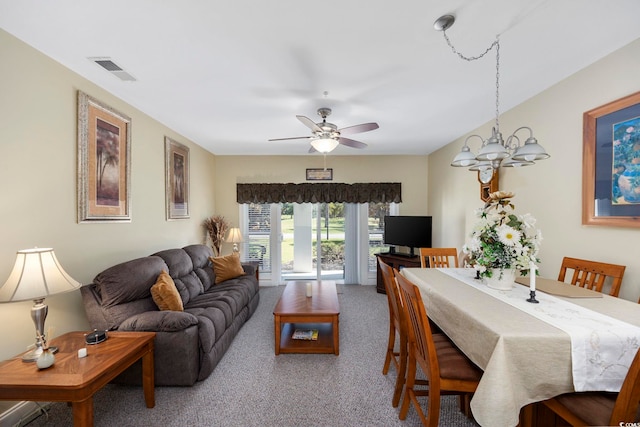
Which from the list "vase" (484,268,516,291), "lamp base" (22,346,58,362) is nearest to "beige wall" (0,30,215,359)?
"lamp base" (22,346,58,362)

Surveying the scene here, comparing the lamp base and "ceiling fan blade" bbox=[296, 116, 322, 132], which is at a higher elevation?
"ceiling fan blade" bbox=[296, 116, 322, 132]

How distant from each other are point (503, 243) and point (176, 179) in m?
3.96

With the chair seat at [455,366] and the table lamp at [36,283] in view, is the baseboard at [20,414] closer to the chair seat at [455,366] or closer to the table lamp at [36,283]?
the table lamp at [36,283]

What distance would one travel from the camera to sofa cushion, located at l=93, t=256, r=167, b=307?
2.11 meters

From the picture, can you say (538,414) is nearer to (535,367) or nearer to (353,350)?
(535,367)

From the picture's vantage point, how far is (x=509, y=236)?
1.70m

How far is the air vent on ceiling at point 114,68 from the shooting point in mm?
1969

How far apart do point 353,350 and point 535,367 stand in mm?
1799

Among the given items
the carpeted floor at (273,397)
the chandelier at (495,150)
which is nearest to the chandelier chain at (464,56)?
the chandelier at (495,150)

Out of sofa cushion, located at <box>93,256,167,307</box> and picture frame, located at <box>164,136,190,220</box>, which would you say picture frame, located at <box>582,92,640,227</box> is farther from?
picture frame, located at <box>164,136,190,220</box>

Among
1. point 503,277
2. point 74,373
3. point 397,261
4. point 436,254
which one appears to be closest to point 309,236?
point 397,261

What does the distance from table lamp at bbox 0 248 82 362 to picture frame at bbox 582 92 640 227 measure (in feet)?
12.5

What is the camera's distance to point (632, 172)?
173 cm

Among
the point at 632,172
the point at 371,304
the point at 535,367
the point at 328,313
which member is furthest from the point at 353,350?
the point at 632,172
